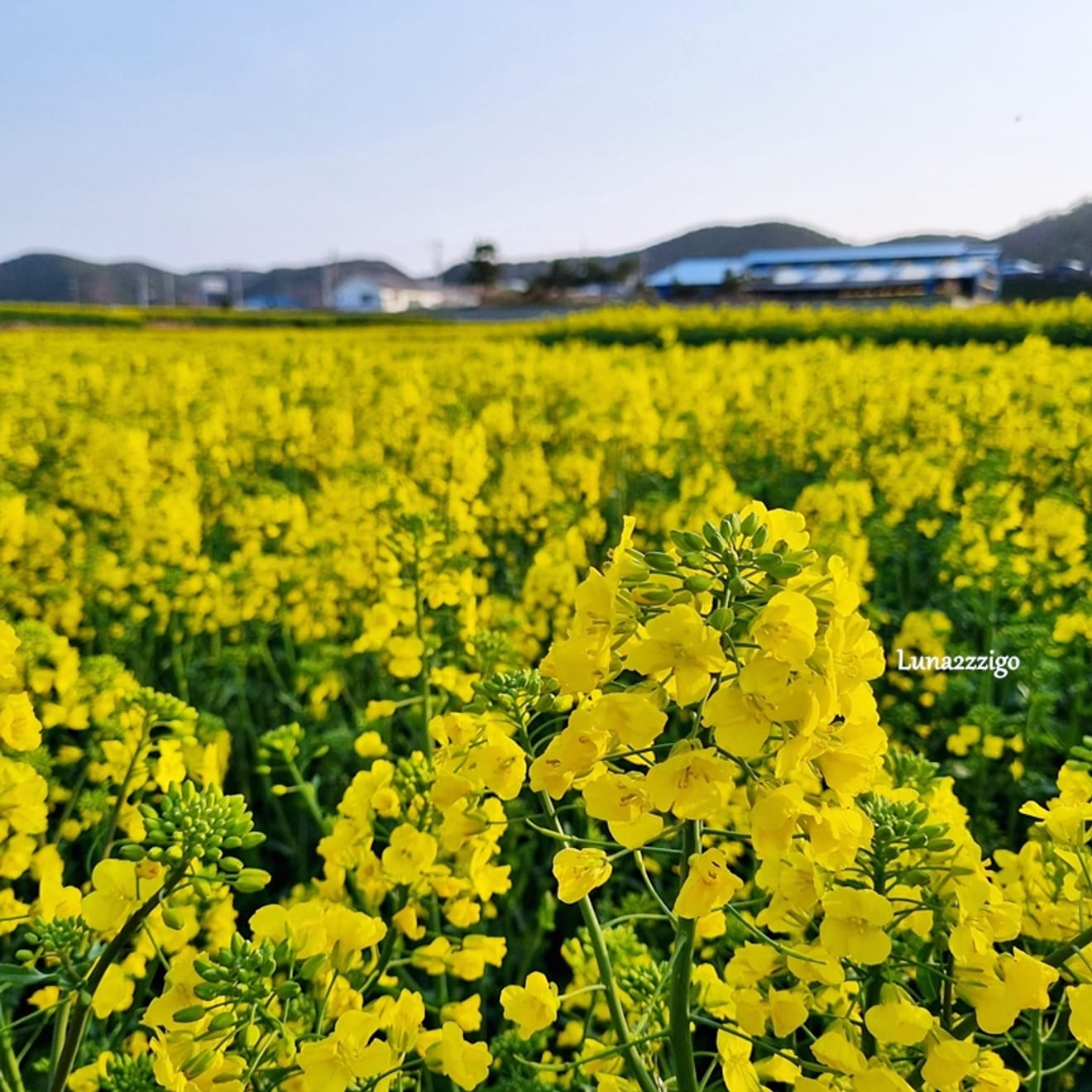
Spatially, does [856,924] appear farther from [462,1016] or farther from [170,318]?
[170,318]

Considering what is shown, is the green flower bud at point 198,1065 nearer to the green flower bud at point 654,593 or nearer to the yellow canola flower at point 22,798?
the yellow canola flower at point 22,798

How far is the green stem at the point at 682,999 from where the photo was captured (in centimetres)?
98

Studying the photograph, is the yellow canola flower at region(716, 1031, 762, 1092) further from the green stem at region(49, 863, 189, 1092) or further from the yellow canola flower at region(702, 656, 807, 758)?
the green stem at region(49, 863, 189, 1092)

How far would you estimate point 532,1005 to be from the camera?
3.65 feet

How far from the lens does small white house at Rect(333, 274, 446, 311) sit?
114812 mm

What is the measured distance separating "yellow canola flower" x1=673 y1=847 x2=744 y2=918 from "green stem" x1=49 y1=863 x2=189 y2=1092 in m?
0.55

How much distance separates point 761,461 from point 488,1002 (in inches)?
161

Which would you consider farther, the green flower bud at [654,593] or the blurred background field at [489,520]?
the blurred background field at [489,520]

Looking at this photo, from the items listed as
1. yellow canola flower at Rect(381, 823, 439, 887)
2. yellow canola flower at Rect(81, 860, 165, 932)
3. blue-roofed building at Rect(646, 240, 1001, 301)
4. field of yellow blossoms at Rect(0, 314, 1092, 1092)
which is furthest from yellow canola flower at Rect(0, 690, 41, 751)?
blue-roofed building at Rect(646, 240, 1001, 301)

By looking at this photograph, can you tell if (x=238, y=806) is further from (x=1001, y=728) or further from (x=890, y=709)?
(x=890, y=709)

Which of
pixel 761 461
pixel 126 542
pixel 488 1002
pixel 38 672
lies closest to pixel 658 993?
pixel 488 1002

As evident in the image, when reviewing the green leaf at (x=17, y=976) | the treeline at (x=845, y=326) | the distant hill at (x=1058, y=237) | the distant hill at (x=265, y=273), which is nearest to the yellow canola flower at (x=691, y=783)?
the green leaf at (x=17, y=976)

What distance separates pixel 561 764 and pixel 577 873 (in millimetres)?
152

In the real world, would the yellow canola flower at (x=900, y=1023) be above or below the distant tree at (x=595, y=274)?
below
